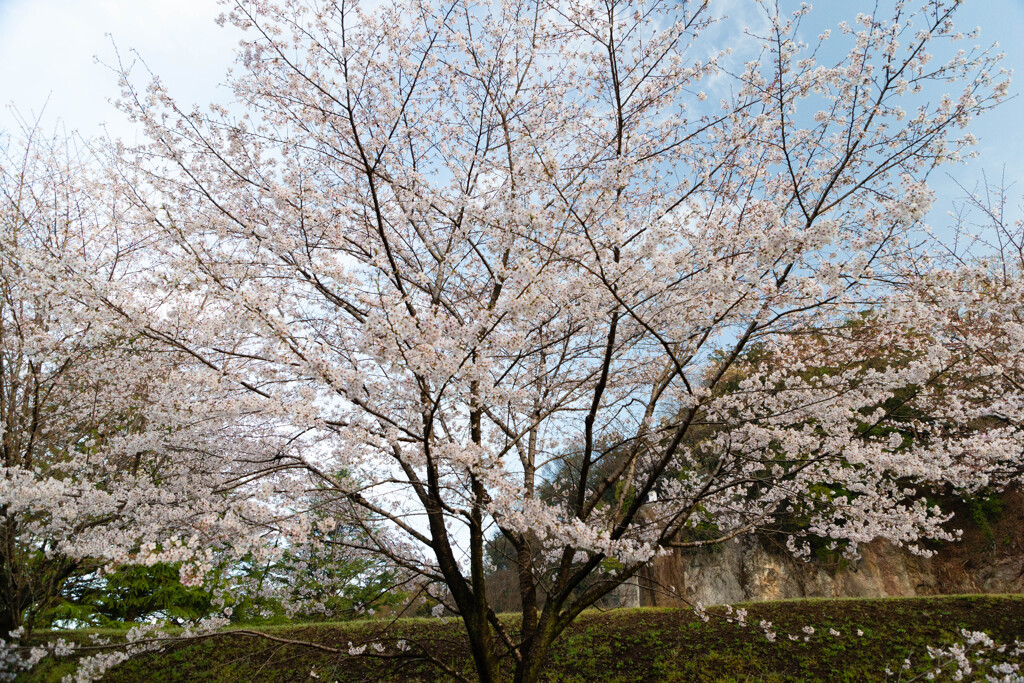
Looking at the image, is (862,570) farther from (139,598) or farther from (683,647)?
(139,598)

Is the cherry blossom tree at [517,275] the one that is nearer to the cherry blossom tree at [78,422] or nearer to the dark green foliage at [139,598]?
the cherry blossom tree at [78,422]

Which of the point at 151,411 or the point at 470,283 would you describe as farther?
the point at 470,283

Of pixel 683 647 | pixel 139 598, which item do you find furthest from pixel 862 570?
pixel 139 598

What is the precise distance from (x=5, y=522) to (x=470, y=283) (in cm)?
636

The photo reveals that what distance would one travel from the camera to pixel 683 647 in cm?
884

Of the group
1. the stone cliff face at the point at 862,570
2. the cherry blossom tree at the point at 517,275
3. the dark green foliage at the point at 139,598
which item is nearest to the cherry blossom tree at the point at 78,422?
the cherry blossom tree at the point at 517,275

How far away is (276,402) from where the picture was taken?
3.82 meters

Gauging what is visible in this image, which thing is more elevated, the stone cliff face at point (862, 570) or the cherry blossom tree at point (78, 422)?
the cherry blossom tree at point (78, 422)

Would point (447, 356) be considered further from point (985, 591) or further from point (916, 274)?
point (985, 591)

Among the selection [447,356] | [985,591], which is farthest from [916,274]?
[985,591]

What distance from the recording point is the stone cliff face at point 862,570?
1277 centimetres

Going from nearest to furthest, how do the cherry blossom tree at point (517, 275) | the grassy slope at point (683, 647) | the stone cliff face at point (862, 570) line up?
the cherry blossom tree at point (517, 275)
the grassy slope at point (683, 647)
the stone cliff face at point (862, 570)

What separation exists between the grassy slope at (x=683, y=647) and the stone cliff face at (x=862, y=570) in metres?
2.71

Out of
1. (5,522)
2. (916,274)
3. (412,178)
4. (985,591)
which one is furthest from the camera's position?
(985,591)
